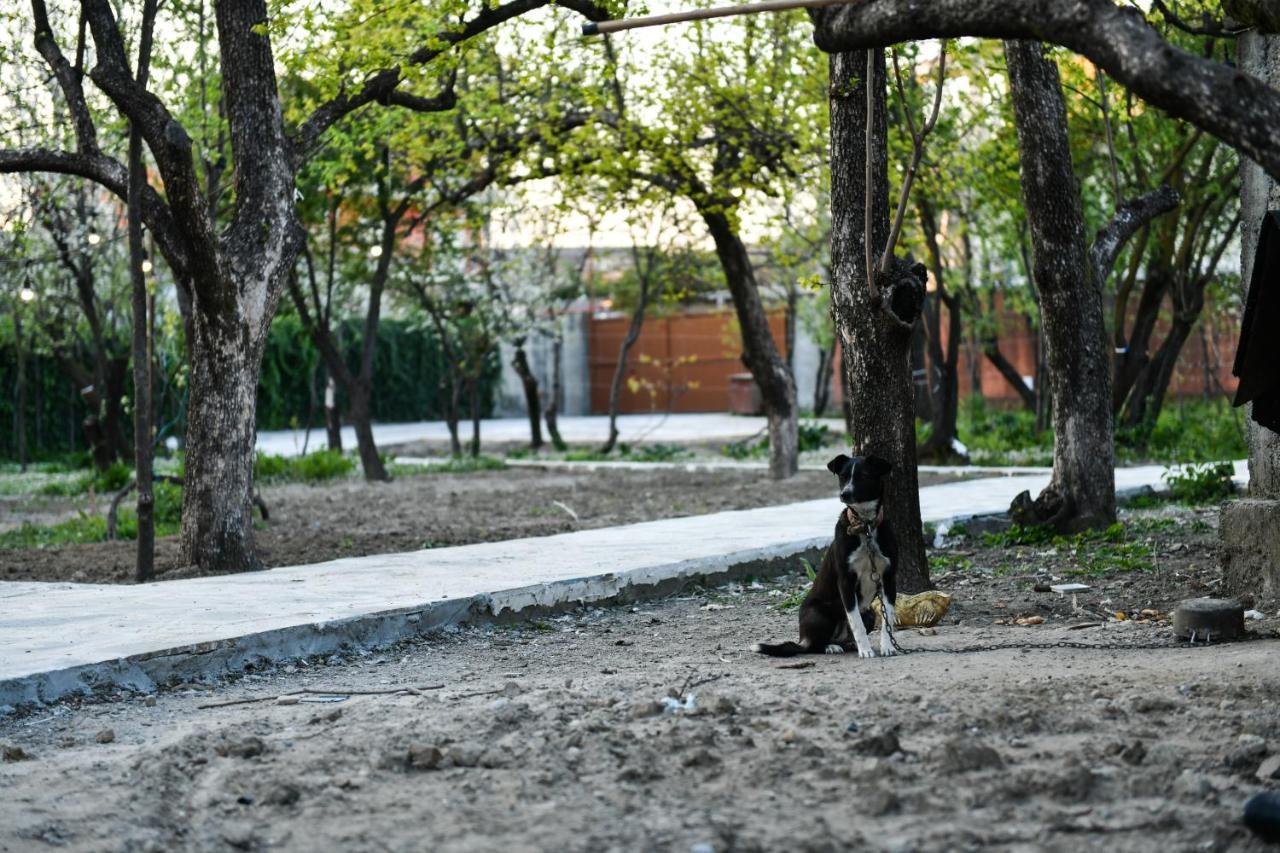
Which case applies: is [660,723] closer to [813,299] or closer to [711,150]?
[711,150]

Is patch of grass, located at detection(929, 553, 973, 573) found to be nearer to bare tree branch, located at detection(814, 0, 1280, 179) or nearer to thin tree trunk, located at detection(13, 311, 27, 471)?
bare tree branch, located at detection(814, 0, 1280, 179)

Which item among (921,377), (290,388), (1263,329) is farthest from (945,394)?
(290,388)

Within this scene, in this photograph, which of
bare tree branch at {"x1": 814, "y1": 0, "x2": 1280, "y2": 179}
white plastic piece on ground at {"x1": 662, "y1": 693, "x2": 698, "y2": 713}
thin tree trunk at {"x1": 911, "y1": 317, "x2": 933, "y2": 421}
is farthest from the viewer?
thin tree trunk at {"x1": 911, "y1": 317, "x2": 933, "y2": 421}

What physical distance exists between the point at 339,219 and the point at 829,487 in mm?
11988

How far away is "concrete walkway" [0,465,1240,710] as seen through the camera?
271 inches

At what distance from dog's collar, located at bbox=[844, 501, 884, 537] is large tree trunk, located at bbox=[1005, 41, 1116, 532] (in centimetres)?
516

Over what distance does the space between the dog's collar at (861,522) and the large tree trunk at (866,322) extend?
67.7 inches

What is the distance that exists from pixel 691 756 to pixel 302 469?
16.9 m

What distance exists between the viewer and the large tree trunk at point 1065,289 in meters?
11.4

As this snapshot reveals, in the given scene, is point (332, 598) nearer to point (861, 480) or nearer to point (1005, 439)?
point (861, 480)

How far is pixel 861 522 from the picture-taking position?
6766mm

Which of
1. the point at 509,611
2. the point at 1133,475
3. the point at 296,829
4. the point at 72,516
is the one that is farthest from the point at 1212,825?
the point at 72,516

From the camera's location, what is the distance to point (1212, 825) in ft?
13.4

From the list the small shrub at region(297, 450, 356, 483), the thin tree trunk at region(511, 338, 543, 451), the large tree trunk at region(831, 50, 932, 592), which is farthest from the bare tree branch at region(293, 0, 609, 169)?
the thin tree trunk at region(511, 338, 543, 451)
